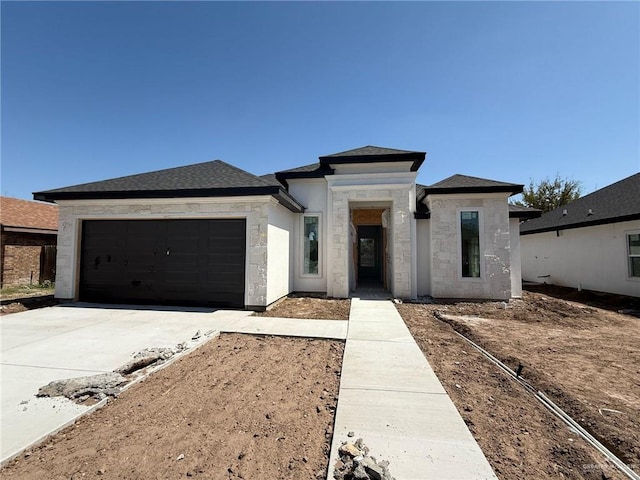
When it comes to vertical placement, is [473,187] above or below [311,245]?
above

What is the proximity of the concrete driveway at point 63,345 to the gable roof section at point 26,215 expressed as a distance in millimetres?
7609

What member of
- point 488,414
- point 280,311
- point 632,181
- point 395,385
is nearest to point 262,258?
point 280,311

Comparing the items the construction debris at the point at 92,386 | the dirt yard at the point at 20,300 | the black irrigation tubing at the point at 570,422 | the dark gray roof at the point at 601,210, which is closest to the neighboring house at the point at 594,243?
the dark gray roof at the point at 601,210

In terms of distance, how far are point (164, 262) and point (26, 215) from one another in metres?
11.3

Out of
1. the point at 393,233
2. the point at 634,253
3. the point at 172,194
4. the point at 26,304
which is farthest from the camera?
the point at 634,253

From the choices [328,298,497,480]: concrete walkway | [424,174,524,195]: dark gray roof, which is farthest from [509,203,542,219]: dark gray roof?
[328,298,497,480]: concrete walkway

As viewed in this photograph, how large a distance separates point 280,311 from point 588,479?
6258 mm

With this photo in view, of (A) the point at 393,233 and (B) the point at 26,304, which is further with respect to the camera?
(A) the point at 393,233

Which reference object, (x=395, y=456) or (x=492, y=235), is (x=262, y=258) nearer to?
(x=395, y=456)

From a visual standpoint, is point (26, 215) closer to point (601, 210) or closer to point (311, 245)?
point (311, 245)

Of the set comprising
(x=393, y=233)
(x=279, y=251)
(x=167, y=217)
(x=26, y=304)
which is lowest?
(x=26, y=304)

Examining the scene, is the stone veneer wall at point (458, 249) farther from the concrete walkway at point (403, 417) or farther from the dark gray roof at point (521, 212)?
the concrete walkway at point (403, 417)

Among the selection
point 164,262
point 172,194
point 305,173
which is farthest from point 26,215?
point 305,173

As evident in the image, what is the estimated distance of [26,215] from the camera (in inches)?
517
